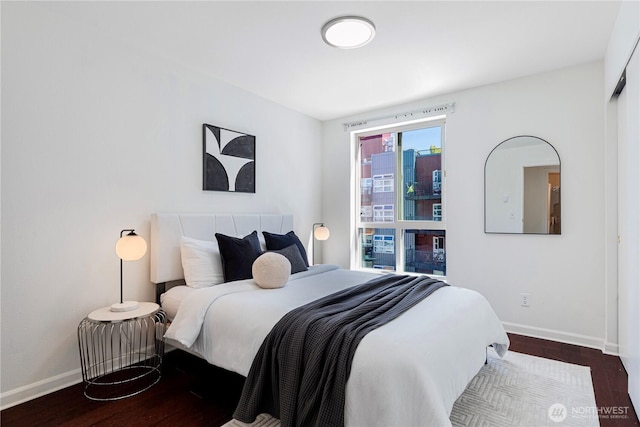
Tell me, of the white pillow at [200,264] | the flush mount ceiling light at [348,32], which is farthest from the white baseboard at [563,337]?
the flush mount ceiling light at [348,32]

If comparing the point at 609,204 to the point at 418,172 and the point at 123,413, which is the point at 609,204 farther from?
the point at 123,413

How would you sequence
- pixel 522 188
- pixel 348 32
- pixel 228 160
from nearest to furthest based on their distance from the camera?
pixel 348 32 < pixel 522 188 < pixel 228 160

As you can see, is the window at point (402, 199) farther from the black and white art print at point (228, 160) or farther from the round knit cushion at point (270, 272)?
the round knit cushion at point (270, 272)

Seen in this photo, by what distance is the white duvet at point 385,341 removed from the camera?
1.45m

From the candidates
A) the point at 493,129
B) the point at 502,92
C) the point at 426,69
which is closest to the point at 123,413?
the point at 426,69

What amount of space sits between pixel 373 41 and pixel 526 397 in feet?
8.94

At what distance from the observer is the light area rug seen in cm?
194

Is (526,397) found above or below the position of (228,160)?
below

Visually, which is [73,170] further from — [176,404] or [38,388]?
[176,404]

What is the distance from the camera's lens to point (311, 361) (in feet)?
5.34

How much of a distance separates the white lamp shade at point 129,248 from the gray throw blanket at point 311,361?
121 cm

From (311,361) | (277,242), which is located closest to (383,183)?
(277,242)

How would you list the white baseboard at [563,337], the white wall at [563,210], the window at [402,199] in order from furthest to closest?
1. the window at [402,199]
2. the white wall at [563,210]
3. the white baseboard at [563,337]

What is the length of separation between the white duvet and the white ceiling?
1907 millimetres
